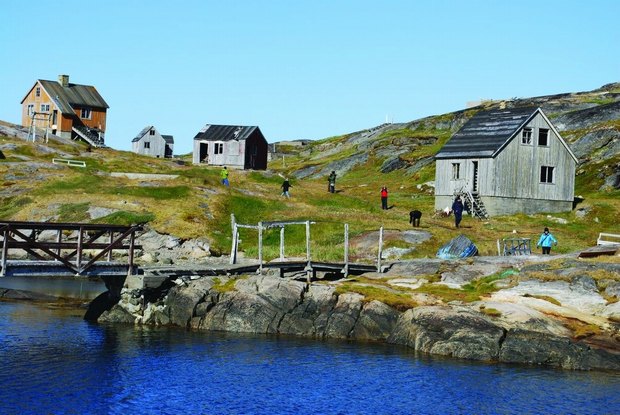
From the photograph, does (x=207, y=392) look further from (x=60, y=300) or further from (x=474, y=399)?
(x=60, y=300)

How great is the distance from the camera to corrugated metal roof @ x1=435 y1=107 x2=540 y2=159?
76.7 metres

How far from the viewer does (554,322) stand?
38.6m

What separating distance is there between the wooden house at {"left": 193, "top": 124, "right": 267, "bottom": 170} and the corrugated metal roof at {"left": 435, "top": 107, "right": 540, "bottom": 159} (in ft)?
126

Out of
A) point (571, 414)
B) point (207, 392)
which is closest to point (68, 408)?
point (207, 392)

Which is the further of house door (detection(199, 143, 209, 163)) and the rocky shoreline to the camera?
house door (detection(199, 143, 209, 163))

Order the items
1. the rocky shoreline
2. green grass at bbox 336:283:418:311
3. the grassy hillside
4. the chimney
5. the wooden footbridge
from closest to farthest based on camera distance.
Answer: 1. the rocky shoreline
2. the wooden footbridge
3. green grass at bbox 336:283:418:311
4. the grassy hillside
5. the chimney

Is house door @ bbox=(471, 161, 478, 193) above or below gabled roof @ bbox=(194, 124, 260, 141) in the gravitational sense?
below

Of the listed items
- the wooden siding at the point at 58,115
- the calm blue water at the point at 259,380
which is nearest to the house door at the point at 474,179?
the calm blue water at the point at 259,380

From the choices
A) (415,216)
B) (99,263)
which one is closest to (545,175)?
(415,216)

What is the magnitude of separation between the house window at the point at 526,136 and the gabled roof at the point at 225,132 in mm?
43978

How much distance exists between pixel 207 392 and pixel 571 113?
96.9 metres

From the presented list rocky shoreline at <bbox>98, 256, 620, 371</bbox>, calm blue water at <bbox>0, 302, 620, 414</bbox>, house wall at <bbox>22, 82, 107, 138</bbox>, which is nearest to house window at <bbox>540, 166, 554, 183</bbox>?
rocky shoreline at <bbox>98, 256, 620, 371</bbox>

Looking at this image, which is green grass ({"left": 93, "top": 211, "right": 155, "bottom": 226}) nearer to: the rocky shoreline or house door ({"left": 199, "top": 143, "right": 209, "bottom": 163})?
the rocky shoreline

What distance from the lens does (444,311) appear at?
131 ft
